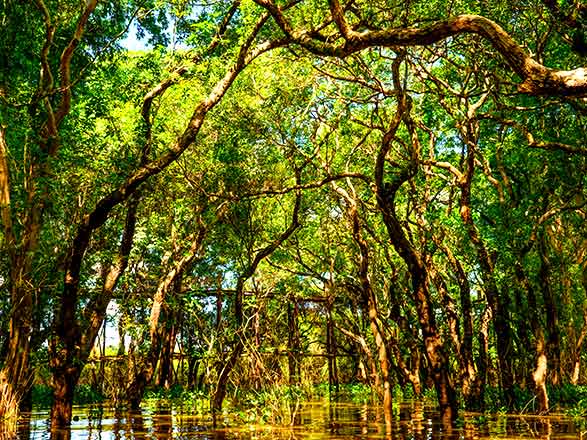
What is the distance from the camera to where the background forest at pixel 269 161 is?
10.3m

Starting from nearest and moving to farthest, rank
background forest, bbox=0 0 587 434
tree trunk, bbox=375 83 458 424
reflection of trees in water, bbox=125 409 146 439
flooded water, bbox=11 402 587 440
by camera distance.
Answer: flooded water, bbox=11 402 587 440 < reflection of trees in water, bbox=125 409 146 439 < background forest, bbox=0 0 587 434 < tree trunk, bbox=375 83 458 424

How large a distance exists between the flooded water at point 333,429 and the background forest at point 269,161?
72cm

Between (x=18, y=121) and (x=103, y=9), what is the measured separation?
2.80 meters

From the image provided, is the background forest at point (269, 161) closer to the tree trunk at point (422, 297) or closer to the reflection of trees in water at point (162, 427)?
the tree trunk at point (422, 297)

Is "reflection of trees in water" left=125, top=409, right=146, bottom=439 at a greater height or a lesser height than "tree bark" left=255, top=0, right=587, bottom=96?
lesser

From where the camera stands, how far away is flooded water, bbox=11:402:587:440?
30.2 feet

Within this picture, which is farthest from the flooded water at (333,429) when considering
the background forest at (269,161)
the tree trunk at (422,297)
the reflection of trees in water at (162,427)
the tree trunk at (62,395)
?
the background forest at (269,161)

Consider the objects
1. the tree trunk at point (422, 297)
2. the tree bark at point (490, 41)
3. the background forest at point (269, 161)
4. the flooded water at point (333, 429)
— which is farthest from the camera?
the tree trunk at point (422, 297)

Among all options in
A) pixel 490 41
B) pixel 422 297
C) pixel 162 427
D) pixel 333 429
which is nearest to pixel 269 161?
pixel 422 297

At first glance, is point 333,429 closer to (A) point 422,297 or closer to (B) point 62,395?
(A) point 422,297

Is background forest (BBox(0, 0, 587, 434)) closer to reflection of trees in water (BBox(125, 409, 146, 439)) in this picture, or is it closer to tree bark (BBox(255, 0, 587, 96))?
tree bark (BBox(255, 0, 587, 96))

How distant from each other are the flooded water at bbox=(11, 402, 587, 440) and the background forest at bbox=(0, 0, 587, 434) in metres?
0.72

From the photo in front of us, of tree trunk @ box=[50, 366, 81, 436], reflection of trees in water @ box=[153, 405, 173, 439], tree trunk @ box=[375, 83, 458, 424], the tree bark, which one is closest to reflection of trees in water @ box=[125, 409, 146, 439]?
reflection of trees in water @ box=[153, 405, 173, 439]

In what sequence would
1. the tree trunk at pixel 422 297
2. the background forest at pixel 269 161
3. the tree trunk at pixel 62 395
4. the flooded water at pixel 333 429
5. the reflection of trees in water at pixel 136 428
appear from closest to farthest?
the flooded water at pixel 333 429 < the reflection of trees in water at pixel 136 428 < the background forest at pixel 269 161 < the tree trunk at pixel 62 395 < the tree trunk at pixel 422 297
